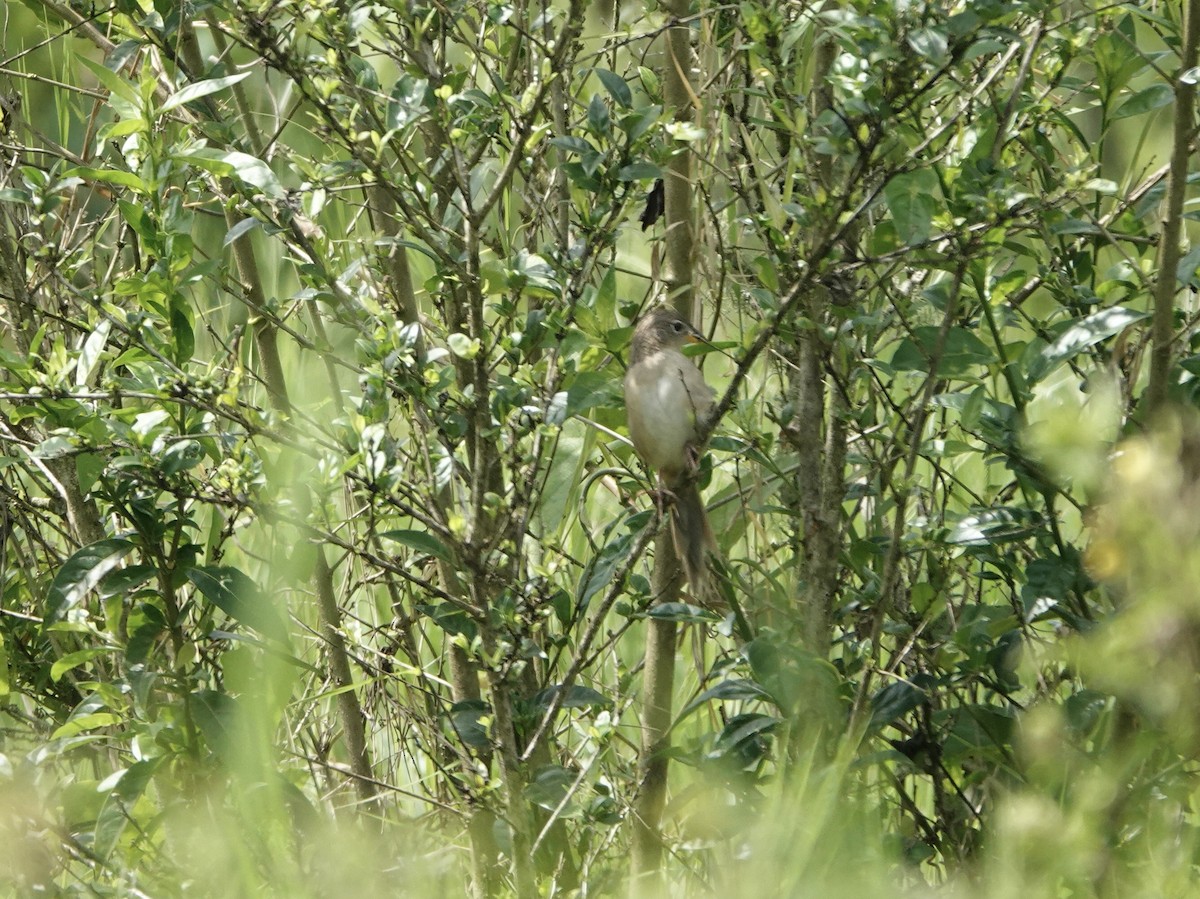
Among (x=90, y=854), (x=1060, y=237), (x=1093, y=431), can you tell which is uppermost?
(x=1060, y=237)

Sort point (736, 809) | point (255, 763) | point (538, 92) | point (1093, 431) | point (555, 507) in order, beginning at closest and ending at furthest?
1. point (1093, 431)
2. point (255, 763)
3. point (538, 92)
4. point (736, 809)
5. point (555, 507)

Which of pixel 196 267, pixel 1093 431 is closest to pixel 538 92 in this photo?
pixel 196 267

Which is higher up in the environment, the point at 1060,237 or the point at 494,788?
the point at 1060,237

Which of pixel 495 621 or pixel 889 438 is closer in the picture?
pixel 495 621

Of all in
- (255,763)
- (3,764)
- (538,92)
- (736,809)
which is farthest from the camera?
(3,764)

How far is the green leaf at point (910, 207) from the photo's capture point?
6.36 feet

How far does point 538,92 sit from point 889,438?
0.78m

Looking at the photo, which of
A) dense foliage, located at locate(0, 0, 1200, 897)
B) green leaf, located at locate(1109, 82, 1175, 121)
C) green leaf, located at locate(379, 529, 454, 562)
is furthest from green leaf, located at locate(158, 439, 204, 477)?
green leaf, located at locate(1109, 82, 1175, 121)

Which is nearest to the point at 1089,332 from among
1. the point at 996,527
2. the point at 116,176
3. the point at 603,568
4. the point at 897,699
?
the point at 996,527

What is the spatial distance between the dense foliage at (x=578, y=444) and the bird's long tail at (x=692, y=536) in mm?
79

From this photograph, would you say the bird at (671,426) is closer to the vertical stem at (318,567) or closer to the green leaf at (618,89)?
the green leaf at (618,89)

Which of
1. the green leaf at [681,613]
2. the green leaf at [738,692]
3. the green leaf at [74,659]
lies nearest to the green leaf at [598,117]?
the green leaf at [681,613]

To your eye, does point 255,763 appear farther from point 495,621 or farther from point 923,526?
point 923,526

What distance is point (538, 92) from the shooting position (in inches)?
71.6
